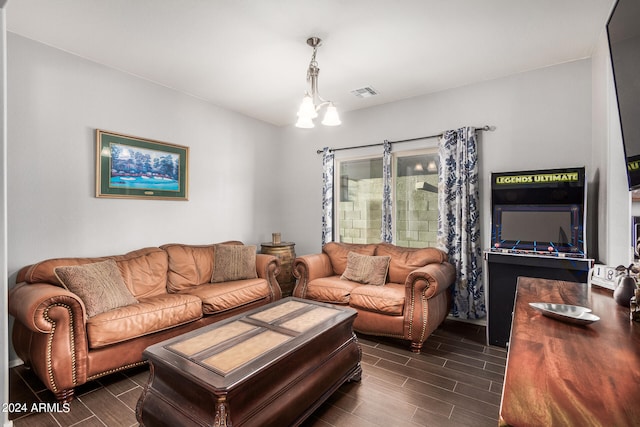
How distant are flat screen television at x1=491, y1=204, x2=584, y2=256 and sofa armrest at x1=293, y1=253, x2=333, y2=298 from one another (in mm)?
1955

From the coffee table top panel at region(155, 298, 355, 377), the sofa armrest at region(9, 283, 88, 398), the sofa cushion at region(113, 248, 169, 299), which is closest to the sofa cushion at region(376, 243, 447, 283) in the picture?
the coffee table top panel at region(155, 298, 355, 377)

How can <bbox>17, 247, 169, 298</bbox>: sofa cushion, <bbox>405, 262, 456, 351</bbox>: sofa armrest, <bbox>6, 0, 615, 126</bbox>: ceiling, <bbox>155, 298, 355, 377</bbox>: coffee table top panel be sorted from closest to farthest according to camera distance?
<bbox>155, 298, 355, 377</bbox>: coffee table top panel, <bbox>6, 0, 615, 126</bbox>: ceiling, <bbox>17, 247, 169, 298</bbox>: sofa cushion, <bbox>405, 262, 456, 351</bbox>: sofa armrest

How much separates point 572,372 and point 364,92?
354 cm

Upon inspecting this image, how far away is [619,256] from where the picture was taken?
2301 millimetres

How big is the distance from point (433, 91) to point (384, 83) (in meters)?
0.71

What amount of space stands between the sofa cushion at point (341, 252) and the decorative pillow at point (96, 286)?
2.28 metres

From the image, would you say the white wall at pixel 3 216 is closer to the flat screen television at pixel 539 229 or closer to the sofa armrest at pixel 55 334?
the sofa armrest at pixel 55 334

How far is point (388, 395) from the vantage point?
2193mm

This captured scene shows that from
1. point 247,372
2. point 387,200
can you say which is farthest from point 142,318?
point 387,200

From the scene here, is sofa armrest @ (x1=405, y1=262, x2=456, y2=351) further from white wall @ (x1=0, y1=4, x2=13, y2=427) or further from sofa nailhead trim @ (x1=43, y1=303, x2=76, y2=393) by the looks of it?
white wall @ (x1=0, y1=4, x2=13, y2=427)

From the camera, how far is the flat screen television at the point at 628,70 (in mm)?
1304

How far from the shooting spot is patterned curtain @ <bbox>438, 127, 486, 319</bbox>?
3.48 metres

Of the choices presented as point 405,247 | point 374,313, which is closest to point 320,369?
point 374,313

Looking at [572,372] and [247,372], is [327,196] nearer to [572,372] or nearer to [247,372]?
[247,372]
